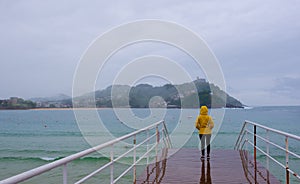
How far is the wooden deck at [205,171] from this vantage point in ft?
17.2

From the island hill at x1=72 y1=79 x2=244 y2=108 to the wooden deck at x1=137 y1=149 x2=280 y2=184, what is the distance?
4.42 feet

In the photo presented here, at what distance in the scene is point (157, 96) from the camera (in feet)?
24.1

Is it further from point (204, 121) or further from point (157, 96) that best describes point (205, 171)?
point (157, 96)

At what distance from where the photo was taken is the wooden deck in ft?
17.2

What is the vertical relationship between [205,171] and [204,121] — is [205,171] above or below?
below

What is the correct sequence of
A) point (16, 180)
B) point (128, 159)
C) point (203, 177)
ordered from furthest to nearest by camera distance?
point (128, 159)
point (203, 177)
point (16, 180)

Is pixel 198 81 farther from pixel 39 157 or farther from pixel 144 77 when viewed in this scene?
pixel 39 157

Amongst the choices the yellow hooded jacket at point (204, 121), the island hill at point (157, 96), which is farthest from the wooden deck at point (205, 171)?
the island hill at point (157, 96)

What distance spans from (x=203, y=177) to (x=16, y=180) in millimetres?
4397

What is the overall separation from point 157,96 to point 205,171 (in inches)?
84.9

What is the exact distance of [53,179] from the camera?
1197 centimetres

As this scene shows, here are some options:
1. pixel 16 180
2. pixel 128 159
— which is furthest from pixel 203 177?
pixel 128 159

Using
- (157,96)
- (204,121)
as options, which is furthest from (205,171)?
(157,96)

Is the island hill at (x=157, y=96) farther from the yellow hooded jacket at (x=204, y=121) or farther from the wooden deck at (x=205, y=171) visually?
the wooden deck at (x=205, y=171)
